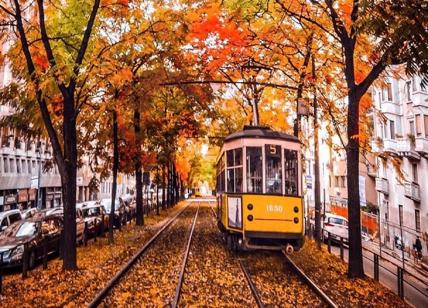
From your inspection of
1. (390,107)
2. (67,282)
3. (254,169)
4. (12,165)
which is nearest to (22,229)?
(67,282)

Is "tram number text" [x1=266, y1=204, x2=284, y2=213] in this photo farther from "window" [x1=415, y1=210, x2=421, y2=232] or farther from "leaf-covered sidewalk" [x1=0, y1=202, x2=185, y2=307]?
"window" [x1=415, y1=210, x2=421, y2=232]

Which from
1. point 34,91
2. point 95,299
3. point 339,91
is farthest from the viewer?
point 339,91

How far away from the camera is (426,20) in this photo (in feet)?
20.1

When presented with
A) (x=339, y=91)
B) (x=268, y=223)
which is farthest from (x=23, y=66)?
(x=339, y=91)

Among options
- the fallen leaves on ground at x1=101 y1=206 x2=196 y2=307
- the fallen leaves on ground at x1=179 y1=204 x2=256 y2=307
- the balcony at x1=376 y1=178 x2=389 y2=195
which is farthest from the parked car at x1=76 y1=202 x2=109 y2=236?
the balcony at x1=376 y1=178 x2=389 y2=195

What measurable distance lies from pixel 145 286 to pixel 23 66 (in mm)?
8242

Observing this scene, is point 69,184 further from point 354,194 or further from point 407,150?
point 407,150

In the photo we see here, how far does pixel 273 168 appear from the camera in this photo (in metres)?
14.5

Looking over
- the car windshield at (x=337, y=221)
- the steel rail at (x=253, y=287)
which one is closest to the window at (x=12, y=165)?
the car windshield at (x=337, y=221)

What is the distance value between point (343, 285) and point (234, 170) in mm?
5436

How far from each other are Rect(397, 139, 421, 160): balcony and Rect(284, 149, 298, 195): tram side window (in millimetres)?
→ 20455

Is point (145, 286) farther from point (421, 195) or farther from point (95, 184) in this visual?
point (421, 195)

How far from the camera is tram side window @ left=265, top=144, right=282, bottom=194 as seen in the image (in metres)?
14.4

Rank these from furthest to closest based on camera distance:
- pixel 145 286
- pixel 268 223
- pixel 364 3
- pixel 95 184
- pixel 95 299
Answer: pixel 95 184, pixel 268 223, pixel 145 286, pixel 95 299, pixel 364 3
